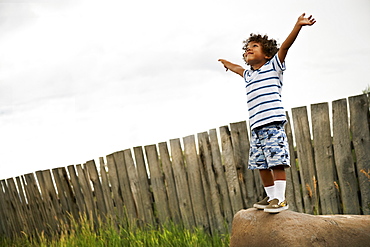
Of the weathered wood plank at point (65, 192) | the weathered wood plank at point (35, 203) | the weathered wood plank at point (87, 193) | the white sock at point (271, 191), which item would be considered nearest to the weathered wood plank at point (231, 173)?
the white sock at point (271, 191)

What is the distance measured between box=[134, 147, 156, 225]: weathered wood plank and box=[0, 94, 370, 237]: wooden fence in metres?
0.01

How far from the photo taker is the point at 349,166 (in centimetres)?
520

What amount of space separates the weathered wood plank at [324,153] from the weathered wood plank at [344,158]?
7 centimetres

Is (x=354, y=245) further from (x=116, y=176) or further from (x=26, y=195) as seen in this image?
(x=26, y=195)

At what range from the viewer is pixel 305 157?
209 inches

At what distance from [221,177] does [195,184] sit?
400 mm

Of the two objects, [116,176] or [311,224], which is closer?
[311,224]

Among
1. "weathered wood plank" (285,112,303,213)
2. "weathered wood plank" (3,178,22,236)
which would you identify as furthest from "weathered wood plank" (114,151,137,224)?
"weathered wood plank" (3,178,22,236)

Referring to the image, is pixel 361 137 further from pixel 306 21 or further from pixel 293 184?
pixel 306 21

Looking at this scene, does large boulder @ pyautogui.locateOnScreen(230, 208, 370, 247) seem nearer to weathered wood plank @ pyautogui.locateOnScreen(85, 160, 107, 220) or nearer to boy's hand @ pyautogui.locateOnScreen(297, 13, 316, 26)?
boy's hand @ pyautogui.locateOnScreen(297, 13, 316, 26)

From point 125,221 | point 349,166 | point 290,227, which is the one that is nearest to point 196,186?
point 125,221

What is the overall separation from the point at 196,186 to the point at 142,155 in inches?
39.0

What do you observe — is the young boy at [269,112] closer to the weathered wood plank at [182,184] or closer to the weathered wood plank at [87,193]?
the weathered wood plank at [182,184]

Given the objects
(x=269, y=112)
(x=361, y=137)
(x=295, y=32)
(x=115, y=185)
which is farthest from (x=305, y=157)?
(x=115, y=185)
